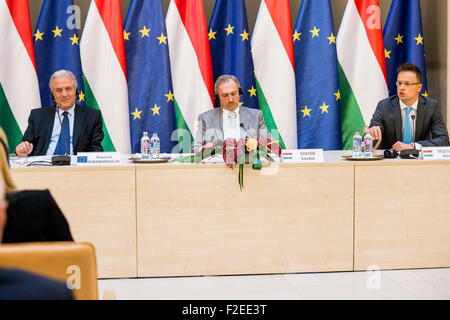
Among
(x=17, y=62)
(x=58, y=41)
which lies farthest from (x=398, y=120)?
(x=17, y=62)

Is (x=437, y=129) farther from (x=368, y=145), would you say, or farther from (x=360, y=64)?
(x=360, y=64)

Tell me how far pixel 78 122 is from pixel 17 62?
1.05 metres

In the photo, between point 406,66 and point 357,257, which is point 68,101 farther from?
point 406,66

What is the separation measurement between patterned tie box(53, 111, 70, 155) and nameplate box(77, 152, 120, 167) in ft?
0.85

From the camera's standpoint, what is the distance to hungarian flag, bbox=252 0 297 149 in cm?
410

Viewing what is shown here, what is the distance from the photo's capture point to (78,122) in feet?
10.2

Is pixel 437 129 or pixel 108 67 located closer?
pixel 437 129

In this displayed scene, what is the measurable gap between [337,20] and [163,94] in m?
1.49

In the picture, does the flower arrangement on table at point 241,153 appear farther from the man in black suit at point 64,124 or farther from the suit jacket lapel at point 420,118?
the suit jacket lapel at point 420,118

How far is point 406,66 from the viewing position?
342 cm

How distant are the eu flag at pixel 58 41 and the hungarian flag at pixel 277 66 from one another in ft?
4.20

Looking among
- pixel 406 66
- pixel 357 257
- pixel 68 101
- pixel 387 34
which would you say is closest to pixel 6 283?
pixel 357 257

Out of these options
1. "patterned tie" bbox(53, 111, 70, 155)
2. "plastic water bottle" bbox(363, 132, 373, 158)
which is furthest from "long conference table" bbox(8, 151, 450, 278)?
"patterned tie" bbox(53, 111, 70, 155)

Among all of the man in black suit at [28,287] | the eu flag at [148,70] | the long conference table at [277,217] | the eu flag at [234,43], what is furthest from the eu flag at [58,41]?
the man in black suit at [28,287]
